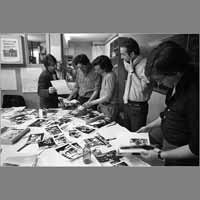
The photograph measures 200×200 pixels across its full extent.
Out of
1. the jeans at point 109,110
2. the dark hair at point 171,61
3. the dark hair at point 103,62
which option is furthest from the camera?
the jeans at point 109,110

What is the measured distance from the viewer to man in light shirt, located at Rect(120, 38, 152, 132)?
39.3 inches

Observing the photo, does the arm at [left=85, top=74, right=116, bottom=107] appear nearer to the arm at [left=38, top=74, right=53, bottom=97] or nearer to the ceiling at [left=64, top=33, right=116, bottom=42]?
the ceiling at [left=64, top=33, right=116, bottom=42]

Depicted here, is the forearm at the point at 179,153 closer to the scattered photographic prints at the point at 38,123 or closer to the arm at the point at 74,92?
the arm at the point at 74,92

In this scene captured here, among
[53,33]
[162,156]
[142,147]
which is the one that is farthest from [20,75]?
[162,156]

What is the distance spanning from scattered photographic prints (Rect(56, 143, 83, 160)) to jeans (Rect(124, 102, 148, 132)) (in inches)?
15.5

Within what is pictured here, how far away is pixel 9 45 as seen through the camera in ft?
3.44

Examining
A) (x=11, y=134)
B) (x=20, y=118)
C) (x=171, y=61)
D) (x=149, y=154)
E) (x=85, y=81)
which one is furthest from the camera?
(x=20, y=118)

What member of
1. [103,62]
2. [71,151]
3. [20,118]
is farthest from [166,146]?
[20,118]

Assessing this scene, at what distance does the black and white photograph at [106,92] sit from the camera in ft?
2.64

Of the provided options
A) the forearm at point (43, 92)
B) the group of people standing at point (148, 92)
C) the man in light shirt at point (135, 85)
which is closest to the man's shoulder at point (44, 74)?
the group of people standing at point (148, 92)

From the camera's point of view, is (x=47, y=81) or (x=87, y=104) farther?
(x=87, y=104)

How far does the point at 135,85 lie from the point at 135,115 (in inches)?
8.2

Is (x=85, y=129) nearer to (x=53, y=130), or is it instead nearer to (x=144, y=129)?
(x=53, y=130)

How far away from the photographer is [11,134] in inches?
42.6
